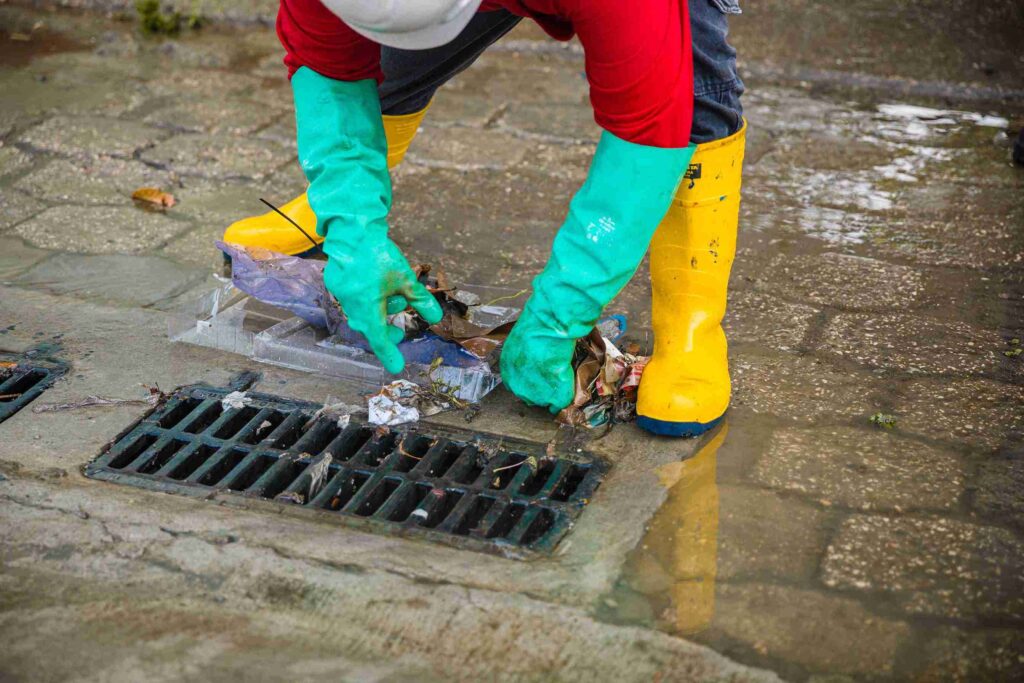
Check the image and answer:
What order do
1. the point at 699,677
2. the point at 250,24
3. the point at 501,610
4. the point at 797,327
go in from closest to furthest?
the point at 699,677, the point at 501,610, the point at 797,327, the point at 250,24

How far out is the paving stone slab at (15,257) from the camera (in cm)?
260

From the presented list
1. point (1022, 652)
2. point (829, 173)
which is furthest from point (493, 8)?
point (829, 173)

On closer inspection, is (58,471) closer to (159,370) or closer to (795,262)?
(159,370)

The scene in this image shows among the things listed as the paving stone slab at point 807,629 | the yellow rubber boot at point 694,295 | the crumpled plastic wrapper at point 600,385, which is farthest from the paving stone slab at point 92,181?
the paving stone slab at point 807,629

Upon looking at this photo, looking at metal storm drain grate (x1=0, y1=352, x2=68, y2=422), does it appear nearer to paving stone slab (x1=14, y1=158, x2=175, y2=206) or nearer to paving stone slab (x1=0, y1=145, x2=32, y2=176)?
paving stone slab (x1=14, y1=158, x2=175, y2=206)

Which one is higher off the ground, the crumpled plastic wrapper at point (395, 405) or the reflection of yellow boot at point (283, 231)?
the reflection of yellow boot at point (283, 231)

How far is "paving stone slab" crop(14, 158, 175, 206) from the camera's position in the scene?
302 cm

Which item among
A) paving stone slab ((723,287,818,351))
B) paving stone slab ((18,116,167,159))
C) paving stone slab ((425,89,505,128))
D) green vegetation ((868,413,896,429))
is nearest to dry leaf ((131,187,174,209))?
paving stone slab ((18,116,167,159))

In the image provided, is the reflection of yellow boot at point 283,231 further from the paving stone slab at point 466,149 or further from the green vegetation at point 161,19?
the green vegetation at point 161,19

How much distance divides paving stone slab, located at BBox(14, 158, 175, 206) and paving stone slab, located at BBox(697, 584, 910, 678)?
2.13 meters

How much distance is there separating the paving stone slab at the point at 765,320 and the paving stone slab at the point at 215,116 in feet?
5.83

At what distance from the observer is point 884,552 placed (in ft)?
5.56

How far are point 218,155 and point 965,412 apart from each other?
225cm

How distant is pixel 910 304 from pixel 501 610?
139 cm
